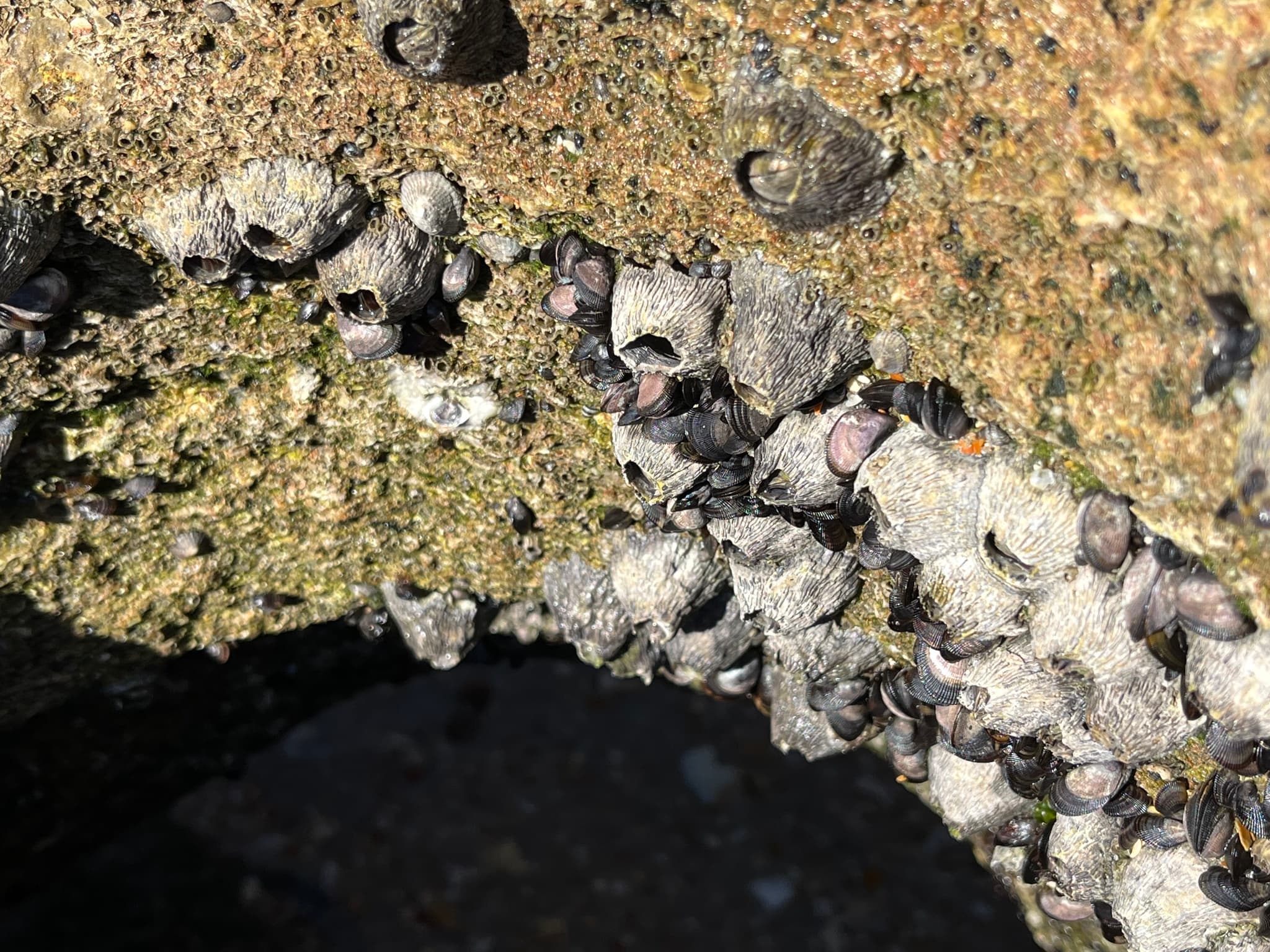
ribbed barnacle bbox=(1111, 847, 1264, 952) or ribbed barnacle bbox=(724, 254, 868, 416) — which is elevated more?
ribbed barnacle bbox=(724, 254, 868, 416)

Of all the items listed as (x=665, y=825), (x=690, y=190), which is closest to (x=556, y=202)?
(x=690, y=190)

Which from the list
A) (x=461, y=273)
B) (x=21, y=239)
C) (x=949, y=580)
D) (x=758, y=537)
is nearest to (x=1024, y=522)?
(x=949, y=580)

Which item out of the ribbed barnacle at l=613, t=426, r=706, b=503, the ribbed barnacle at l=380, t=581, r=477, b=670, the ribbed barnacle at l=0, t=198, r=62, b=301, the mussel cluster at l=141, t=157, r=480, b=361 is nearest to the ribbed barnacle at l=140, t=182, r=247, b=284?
the mussel cluster at l=141, t=157, r=480, b=361

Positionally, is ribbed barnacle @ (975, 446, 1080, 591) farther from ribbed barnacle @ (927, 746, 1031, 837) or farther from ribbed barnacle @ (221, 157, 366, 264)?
ribbed barnacle @ (221, 157, 366, 264)

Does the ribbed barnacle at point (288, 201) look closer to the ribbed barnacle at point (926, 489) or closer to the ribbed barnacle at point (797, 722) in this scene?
the ribbed barnacle at point (926, 489)

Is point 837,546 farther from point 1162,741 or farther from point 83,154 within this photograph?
point 83,154

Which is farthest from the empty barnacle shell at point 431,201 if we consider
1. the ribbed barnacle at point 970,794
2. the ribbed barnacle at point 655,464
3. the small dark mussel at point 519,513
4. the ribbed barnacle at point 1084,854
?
the ribbed barnacle at point 1084,854

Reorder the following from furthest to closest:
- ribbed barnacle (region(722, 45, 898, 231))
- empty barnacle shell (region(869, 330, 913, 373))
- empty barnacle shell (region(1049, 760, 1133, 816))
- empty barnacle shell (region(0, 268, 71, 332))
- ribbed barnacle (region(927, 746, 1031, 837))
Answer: ribbed barnacle (region(927, 746, 1031, 837)) → empty barnacle shell (region(1049, 760, 1133, 816)) → empty barnacle shell (region(0, 268, 71, 332)) → empty barnacle shell (region(869, 330, 913, 373)) → ribbed barnacle (region(722, 45, 898, 231))
